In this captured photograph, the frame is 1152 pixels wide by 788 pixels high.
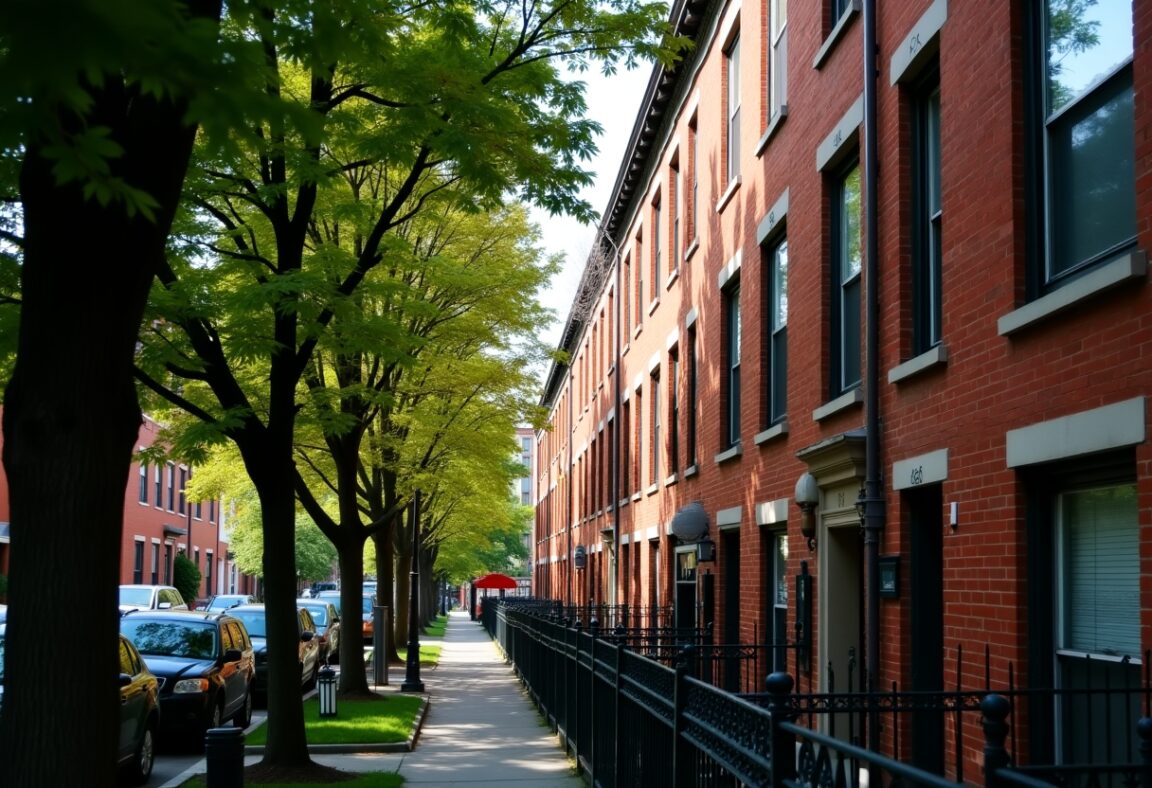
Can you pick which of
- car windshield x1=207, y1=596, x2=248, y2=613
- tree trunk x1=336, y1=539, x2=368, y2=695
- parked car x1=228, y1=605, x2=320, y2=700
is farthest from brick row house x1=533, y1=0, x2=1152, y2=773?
car windshield x1=207, y1=596, x2=248, y2=613

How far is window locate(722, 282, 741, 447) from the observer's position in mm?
16719

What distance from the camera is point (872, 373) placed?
1027 cm

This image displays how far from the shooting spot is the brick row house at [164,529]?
5009cm

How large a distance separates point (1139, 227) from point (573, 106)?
7.36 metres

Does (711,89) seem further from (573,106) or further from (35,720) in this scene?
(35,720)

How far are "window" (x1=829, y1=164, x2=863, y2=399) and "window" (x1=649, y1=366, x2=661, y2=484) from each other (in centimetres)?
1074

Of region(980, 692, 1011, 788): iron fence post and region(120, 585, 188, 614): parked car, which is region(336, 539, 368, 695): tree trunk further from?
region(980, 692, 1011, 788): iron fence post

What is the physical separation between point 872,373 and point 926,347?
66 cm

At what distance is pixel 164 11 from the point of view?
3418 millimetres

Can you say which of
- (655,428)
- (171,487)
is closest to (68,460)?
(655,428)

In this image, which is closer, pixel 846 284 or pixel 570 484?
pixel 846 284

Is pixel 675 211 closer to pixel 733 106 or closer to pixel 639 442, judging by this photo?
pixel 733 106

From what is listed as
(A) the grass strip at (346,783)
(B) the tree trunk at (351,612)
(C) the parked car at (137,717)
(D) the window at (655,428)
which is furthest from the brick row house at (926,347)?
(C) the parked car at (137,717)

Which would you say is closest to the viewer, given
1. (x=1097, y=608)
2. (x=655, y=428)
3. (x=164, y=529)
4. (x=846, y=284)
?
(x=1097, y=608)
